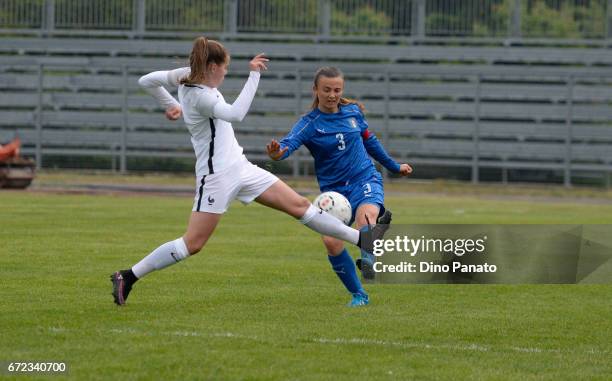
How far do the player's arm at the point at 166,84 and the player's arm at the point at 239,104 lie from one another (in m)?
0.40

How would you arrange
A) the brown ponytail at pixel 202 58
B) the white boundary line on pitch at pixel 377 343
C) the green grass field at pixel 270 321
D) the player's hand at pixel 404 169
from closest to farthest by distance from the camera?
1. the green grass field at pixel 270 321
2. the white boundary line on pitch at pixel 377 343
3. the brown ponytail at pixel 202 58
4. the player's hand at pixel 404 169

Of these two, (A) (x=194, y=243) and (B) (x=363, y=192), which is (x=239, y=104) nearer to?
(A) (x=194, y=243)

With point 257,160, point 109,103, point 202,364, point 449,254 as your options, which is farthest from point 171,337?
point 109,103

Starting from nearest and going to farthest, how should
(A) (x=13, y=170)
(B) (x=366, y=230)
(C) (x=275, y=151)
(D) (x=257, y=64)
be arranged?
(D) (x=257, y=64) → (C) (x=275, y=151) → (B) (x=366, y=230) → (A) (x=13, y=170)

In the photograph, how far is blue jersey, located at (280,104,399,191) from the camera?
397 inches

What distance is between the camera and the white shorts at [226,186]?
29.4ft

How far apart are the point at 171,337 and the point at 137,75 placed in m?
29.0

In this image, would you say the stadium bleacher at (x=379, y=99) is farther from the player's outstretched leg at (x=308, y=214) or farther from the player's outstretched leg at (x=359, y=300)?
the player's outstretched leg at (x=308, y=214)

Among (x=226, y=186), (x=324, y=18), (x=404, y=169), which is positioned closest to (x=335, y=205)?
(x=404, y=169)

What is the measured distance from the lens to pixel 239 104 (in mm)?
8570

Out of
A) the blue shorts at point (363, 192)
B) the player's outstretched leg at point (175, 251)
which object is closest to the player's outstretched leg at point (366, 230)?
the blue shorts at point (363, 192)

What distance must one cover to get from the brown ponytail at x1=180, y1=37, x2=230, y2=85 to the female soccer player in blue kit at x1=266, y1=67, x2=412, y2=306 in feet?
3.60

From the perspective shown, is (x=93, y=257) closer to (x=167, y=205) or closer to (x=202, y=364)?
(x=202, y=364)

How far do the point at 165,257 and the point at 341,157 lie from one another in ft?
5.78
